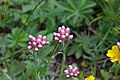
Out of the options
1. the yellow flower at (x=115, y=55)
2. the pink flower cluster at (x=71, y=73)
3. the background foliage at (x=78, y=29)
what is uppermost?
the background foliage at (x=78, y=29)

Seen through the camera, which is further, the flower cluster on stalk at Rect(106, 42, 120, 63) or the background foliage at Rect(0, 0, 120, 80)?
the background foliage at Rect(0, 0, 120, 80)

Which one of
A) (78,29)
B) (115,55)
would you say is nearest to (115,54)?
(115,55)

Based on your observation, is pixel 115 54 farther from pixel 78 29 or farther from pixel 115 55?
pixel 78 29

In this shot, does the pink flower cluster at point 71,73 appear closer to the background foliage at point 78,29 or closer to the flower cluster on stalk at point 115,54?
the flower cluster on stalk at point 115,54

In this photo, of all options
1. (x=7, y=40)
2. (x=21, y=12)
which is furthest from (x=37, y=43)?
(x=21, y=12)

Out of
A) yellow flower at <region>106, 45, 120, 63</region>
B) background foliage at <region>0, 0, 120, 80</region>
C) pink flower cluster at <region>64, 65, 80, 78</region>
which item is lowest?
pink flower cluster at <region>64, 65, 80, 78</region>

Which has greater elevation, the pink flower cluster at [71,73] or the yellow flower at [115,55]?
the yellow flower at [115,55]

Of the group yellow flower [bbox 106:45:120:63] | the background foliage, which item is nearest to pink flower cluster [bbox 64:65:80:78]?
yellow flower [bbox 106:45:120:63]

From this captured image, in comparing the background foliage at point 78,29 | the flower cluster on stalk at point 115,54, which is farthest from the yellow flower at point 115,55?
the background foliage at point 78,29

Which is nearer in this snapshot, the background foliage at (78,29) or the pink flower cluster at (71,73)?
the pink flower cluster at (71,73)

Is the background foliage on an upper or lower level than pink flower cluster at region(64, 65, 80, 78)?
upper

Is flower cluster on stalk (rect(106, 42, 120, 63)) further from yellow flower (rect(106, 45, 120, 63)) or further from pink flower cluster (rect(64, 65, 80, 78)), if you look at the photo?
pink flower cluster (rect(64, 65, 80, 78))

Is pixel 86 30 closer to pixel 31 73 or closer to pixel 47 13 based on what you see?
pixel 47 13
